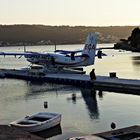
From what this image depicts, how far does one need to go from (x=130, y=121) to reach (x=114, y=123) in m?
1.77

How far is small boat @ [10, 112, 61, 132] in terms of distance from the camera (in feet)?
85.3

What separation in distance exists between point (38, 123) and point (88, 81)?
66.3 feet

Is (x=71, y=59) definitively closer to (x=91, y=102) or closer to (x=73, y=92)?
(x=73, y=92)

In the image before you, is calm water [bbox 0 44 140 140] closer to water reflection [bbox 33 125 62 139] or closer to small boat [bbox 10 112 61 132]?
water reflection [bbox 33 125 62 139]

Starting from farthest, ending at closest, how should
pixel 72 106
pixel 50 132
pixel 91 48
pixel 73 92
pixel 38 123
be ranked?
pixel 91 48 → pixel 73 92 → pixel 72 106 → pixel 50 132 → pixel 38 123

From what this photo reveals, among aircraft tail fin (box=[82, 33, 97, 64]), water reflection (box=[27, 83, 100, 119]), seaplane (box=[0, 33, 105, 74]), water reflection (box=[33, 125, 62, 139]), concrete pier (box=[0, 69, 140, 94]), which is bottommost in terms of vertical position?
water reflection (box=[27, 83, 100, 119])

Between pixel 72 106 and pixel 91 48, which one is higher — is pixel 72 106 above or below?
below

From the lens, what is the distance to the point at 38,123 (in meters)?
26.4

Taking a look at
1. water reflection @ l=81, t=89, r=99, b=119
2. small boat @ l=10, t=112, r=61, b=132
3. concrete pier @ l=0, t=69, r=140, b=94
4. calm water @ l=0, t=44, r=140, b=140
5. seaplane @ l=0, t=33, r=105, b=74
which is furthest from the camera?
seaplane @ l=0, t=33, r=105, b=74

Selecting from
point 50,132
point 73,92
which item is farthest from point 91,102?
point 50,132

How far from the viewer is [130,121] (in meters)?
29.4

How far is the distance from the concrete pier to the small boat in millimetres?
14691

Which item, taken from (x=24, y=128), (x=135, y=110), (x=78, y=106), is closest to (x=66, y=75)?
(x=78, y=106)

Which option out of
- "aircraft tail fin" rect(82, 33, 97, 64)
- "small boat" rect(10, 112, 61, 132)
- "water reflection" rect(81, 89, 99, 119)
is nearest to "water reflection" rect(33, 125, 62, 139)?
"small boat" rect(10, 112, 61, 132)
